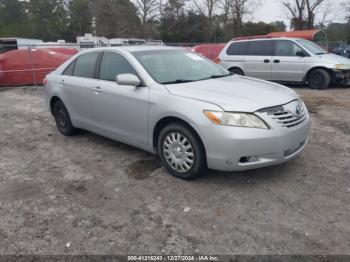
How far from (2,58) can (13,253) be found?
35.5 ft

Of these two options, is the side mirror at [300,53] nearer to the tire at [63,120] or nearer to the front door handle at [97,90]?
the tire at [63,120]

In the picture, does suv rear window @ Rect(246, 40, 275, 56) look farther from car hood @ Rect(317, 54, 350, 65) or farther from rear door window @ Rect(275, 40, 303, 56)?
car hood @ Rect(317, 54, 350, 65)

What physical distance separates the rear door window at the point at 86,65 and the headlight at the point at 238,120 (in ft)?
Answer: 7.93

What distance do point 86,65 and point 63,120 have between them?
124cm

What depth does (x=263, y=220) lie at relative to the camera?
10.8ft

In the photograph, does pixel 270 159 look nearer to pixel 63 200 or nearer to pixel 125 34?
pixel 63 200

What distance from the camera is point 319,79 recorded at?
10.3 metres

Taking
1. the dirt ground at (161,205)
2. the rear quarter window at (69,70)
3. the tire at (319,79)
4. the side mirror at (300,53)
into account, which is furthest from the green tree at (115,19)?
the dirt ground at (161,205)

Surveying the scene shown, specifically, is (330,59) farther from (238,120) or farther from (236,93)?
(238,120)

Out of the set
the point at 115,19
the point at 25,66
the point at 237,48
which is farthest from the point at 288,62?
the point at 115,19

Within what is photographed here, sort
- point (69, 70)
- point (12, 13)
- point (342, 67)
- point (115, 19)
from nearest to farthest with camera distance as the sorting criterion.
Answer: point (69, 70)
point (342, 67)
point (115, 19)
point (12, 13)

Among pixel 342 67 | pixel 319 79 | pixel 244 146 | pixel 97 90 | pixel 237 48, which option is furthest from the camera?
pixel 237 48

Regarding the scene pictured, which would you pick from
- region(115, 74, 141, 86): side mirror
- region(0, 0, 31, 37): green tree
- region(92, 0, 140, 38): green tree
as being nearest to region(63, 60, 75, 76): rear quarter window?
region(115, 74, 141, 86): side mirror

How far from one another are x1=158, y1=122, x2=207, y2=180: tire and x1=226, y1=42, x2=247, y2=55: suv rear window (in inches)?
313
